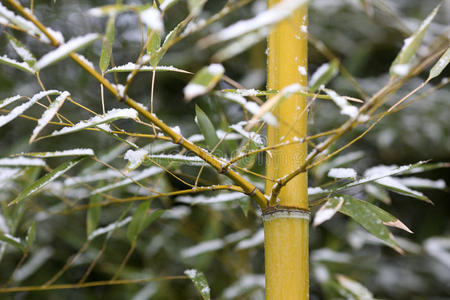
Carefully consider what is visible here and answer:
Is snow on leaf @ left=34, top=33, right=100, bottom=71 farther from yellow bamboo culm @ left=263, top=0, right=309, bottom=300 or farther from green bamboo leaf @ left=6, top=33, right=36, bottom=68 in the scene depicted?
yellow bamboo culm @ left=263, top=0, right=309, bottom=300

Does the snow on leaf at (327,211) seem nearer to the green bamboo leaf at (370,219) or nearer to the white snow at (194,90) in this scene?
the green bamboo leaf at (370,219)

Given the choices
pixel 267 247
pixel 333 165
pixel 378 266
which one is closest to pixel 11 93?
pixel 333 165

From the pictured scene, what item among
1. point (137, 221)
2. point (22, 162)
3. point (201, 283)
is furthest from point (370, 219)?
point (22, 162)

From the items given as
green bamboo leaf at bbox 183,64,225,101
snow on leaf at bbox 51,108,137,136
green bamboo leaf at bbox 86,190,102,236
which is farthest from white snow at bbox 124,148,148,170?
green bamboo leaf at bbox 86,190,102,236

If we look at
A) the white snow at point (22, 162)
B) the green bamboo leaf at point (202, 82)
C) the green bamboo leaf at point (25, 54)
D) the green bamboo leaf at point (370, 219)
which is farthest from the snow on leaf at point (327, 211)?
the white snow at point (22, 162)

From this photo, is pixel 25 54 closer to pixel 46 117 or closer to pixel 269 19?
pixel 46 117

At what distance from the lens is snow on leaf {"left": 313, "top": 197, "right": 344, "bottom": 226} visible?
0.32 meters

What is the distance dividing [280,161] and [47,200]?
2.81 feet

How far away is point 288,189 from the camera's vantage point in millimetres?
430

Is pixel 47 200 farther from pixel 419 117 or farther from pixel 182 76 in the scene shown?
pixel 419 117

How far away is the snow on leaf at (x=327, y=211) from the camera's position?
0.32 metres

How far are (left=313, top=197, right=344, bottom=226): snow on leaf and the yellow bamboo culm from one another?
7cm

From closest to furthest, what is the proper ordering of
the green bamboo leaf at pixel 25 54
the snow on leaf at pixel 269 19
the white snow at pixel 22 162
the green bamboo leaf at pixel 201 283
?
the snow on leaf at pixel 269 19, the green bamboo leaf at pixel 25 54, the green bamboo leaf at pixel 201 283, the white snow at pixel 22 162

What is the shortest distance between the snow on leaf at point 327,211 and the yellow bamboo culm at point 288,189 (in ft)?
0.22
